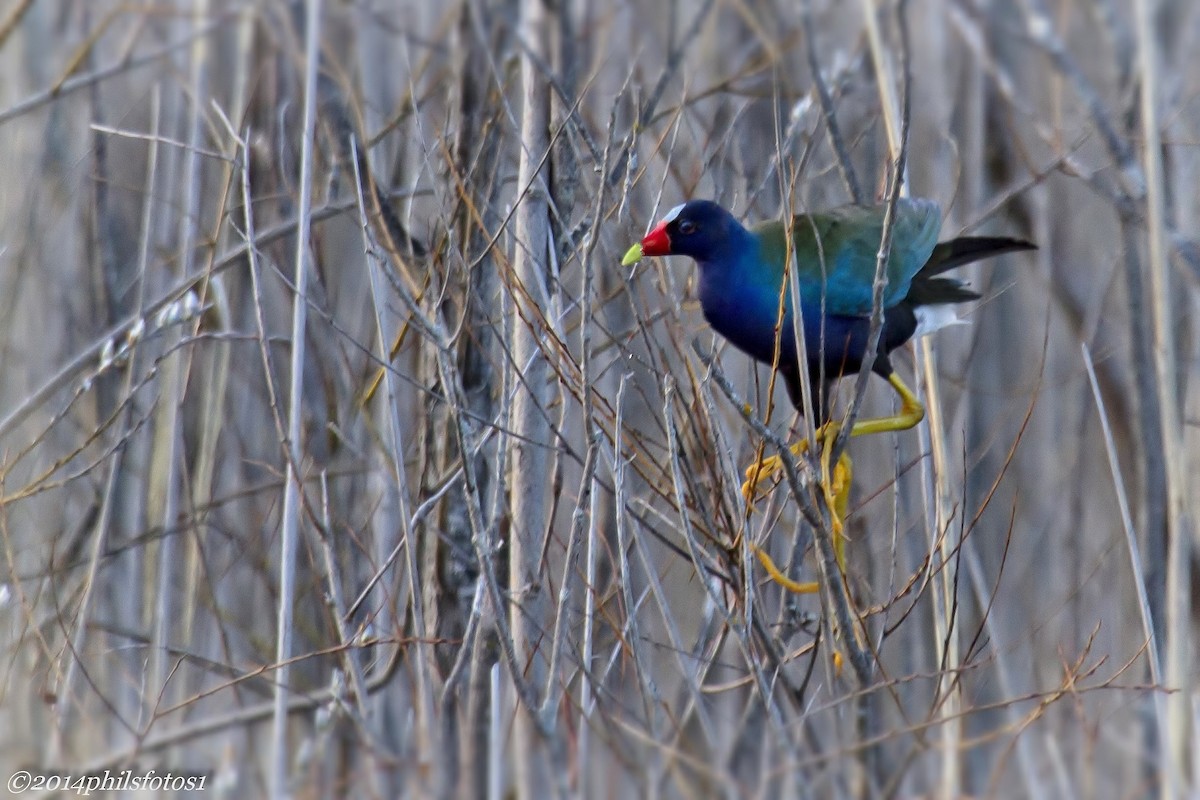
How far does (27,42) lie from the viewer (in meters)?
3.00

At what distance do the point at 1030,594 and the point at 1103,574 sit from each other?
207mm

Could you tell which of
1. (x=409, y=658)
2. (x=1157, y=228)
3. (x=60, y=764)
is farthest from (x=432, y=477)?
(x=1157, y=228)

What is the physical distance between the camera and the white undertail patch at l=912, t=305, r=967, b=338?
2.21m

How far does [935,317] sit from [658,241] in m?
0.64

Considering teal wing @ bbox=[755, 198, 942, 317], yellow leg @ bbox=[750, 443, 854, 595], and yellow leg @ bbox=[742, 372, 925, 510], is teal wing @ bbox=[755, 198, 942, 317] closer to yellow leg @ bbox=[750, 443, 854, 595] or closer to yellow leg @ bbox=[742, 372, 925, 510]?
yellow leg @ bbox=[742, 372, 925, 510]

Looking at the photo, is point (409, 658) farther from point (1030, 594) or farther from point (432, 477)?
point (1030, 594)

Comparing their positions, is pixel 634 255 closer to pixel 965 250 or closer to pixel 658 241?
pixel 658 241

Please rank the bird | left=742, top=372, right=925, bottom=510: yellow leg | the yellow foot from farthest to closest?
the bird → left=742, top=372, right=925, bottom=510: yellow leg → the yellow foot

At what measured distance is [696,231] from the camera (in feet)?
6.54

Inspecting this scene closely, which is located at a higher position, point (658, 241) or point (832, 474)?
point (658, 241)

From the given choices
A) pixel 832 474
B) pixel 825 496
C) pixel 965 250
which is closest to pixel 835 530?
pixel 832 474

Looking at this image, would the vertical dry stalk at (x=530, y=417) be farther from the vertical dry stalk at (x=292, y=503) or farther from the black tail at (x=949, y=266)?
the black tail at (x=949, y=266)

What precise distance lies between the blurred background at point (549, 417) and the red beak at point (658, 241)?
0.26 feet

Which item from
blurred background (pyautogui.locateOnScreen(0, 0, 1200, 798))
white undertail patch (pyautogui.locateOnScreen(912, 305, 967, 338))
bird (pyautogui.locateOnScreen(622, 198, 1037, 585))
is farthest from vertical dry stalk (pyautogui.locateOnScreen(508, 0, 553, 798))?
white undertail patch (pyautogui.locateOnScreen(912, 305, 967, 338))
